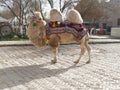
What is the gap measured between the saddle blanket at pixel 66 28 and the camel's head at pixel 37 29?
0.23 meters

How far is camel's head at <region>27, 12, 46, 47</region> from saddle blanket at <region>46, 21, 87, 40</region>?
0.76 ft

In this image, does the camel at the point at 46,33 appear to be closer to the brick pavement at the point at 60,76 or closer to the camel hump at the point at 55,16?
the camel hump at the point at 55,16

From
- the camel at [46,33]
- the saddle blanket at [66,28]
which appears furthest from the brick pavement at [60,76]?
the saddle blanket at [66,28]

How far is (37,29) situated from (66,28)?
1.02 metres

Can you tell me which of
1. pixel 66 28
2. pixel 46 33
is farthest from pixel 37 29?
pixel 66 28

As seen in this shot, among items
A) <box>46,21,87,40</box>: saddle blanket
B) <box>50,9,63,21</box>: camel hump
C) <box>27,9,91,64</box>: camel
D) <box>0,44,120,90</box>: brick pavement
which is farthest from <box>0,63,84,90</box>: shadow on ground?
<box>50,9,63,21</box>: camel hump

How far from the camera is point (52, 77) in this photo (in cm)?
696

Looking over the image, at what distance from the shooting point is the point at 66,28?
29.1ft

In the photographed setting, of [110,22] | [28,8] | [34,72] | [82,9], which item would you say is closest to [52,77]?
[34,72]

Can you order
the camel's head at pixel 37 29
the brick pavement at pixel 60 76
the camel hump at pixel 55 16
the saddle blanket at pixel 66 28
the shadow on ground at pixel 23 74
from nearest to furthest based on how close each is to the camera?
1. the brick pavement at pixel 60 76
2. the shadow on ground at pixel 23 74
3. the camel's head at pixel 37 29
4. the saddle blanket at pixel 66 28
5. the camel hump at pixel 55 16

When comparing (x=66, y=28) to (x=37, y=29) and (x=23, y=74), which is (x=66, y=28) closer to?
(x=37, y=29)

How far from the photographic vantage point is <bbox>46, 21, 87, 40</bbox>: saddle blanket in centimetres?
887

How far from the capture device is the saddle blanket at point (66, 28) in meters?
8.87

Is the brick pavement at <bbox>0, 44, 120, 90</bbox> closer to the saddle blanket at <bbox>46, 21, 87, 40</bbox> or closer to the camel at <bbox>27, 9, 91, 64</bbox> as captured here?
the camel at <bbox>27, 9, 91, 64</bbox>
